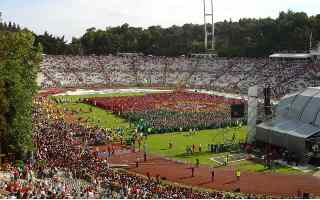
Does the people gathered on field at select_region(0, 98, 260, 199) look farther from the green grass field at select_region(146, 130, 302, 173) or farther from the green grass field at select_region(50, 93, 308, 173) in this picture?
the green grass field at select_region(50, 93, 308, 173)

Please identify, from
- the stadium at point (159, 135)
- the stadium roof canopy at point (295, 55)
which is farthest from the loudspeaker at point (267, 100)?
the stadium roof canopy at point (295, 55)

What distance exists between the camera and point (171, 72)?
4055 inches

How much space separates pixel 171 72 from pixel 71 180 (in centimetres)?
7564

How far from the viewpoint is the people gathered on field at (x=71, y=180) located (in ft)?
78.3

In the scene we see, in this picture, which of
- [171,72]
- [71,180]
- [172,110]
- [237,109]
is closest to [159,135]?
[237,109]

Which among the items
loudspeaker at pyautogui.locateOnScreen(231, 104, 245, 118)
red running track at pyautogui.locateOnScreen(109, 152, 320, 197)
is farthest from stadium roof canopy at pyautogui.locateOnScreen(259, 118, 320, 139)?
red running track at pyautogui.locateOnScreen(109, 152, 320, 197)

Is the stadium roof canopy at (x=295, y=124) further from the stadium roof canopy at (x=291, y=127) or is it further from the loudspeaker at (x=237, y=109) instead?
the loudspeaker at (x=237, y=109)

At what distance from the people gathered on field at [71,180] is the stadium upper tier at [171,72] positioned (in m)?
51.1

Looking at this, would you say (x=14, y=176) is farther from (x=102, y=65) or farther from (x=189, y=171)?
(x=102, y=65)

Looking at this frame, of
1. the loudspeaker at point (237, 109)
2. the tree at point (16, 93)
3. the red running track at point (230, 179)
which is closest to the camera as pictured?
the red running track at point (230, 179)

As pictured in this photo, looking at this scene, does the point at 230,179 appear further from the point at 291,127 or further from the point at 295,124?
the point at 295,124

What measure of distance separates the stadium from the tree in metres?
0.09

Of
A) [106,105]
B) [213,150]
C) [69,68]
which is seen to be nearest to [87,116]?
[106,105]

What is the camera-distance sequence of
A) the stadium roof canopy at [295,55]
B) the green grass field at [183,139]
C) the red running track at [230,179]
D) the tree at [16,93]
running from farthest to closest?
the stadium roof canopy at [295,55] → the green grass field at [183,139] → the tree at [16,93] → the red running track at [230,179]
